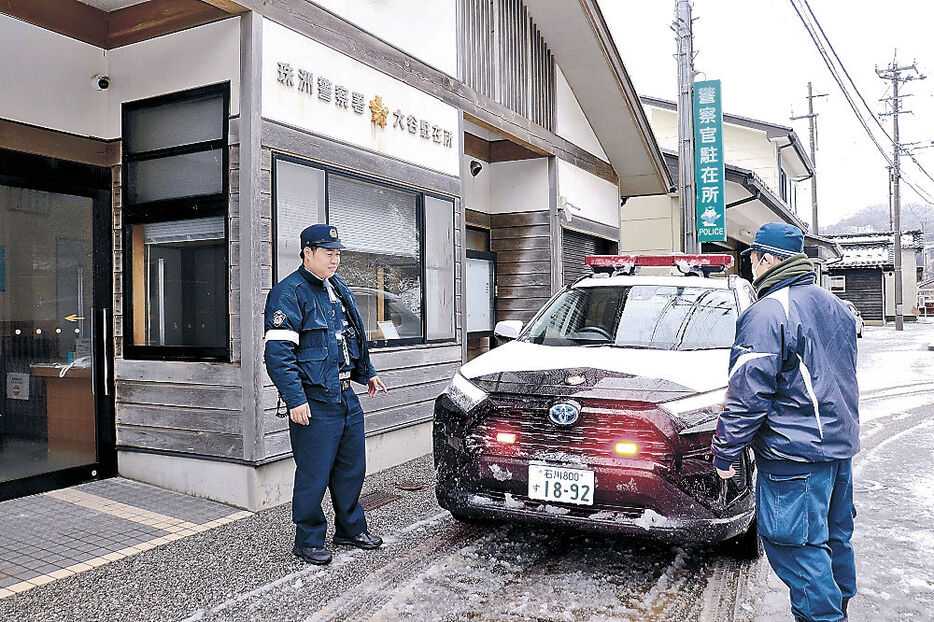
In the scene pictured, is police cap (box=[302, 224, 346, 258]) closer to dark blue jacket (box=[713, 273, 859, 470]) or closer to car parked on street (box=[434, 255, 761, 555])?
car parked on street (box=[434, 255, 761, 555])

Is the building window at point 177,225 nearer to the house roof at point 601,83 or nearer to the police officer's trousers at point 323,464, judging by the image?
the police officer's trousers at point 323,464

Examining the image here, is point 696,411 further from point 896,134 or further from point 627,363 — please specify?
point 896,134

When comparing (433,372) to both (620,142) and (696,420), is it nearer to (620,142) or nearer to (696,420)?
(696,420)

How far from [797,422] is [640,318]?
2196 mm

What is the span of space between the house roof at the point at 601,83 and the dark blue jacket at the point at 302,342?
700cm

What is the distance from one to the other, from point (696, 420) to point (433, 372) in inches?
167

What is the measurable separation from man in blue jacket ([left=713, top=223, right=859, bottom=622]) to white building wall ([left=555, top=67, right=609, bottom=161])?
317 inches

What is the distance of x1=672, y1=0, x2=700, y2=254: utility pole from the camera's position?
12.5 m

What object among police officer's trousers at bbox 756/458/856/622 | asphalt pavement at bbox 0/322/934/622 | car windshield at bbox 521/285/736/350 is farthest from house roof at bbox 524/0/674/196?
police officer's trousers at bbox 756/458/856/622

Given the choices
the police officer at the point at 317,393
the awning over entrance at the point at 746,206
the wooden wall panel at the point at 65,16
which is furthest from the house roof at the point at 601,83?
A: the police officer at the point at 317,393

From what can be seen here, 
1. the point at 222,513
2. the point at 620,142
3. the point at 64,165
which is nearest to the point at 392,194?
the point at 64,165

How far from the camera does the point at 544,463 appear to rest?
3.95 metres

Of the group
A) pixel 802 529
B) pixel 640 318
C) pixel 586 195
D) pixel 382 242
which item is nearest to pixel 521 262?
pixel 586 195

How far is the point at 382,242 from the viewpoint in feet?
23.2
